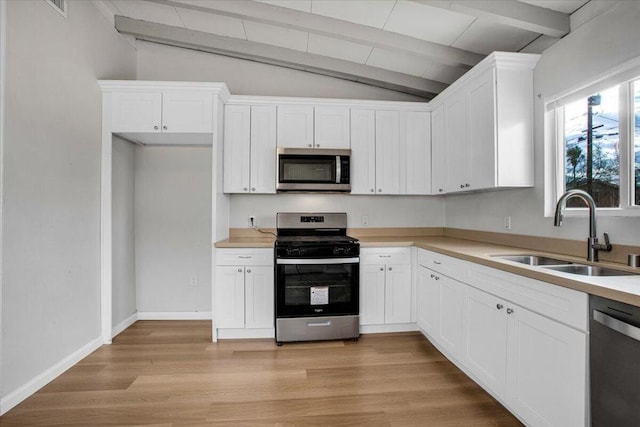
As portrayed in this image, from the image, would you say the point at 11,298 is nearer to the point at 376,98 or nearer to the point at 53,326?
the point at 53,326

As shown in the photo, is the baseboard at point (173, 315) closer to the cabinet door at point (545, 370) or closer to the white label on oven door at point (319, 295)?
the white label on oven door at point (319, 295)

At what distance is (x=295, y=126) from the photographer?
3.25 metres

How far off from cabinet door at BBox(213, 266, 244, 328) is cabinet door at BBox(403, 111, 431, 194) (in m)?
2.01

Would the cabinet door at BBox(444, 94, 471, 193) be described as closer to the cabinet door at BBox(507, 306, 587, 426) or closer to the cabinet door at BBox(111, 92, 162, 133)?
the cabinet door at BBox(507, 306, 587, 426)

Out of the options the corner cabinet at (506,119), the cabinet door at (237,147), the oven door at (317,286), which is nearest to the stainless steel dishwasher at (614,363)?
the corner cabinet at (506,119)

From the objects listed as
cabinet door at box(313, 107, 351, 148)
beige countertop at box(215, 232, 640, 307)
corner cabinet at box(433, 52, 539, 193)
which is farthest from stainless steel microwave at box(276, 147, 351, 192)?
corner cabinet at box(433, 52, 539, 193)

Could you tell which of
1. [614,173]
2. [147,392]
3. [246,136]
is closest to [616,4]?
[614,173]

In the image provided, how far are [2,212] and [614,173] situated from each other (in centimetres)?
370

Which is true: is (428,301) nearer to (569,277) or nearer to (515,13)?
(569,277)

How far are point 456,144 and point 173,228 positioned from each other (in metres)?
3.06

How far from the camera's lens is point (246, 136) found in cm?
320

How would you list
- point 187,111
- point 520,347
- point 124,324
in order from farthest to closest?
point 124,324 < point 187,111 < point 520,347

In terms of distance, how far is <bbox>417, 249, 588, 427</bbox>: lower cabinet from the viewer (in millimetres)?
1365

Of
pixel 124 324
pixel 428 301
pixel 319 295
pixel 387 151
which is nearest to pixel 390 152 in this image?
pixel 387 151
